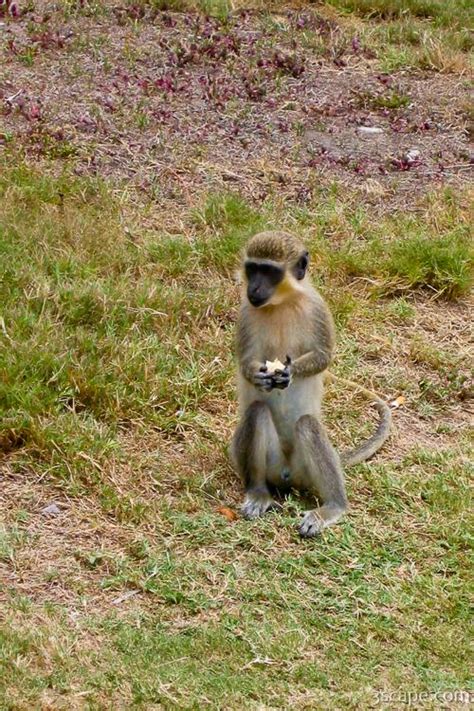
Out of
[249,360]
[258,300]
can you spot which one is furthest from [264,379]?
[258,300]

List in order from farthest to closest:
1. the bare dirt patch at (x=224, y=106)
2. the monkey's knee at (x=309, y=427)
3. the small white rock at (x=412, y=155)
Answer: the small white rock at (x=412, y=155)
the bare dirt patch at (x=224, y=106)
the monkey's knee at (x=309, y=427)

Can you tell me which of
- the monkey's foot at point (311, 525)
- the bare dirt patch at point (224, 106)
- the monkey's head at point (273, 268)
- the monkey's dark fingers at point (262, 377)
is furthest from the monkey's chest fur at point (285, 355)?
the bare dirt patch at point (224, 106)

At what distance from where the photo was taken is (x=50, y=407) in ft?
23.2

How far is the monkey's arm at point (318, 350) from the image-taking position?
263 inches

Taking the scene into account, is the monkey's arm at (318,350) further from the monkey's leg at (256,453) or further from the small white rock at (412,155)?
the small white rock at (412,155)

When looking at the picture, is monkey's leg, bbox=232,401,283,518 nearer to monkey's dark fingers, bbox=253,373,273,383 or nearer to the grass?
the grass

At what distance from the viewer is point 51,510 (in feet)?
21.5

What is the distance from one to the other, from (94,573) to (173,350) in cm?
208

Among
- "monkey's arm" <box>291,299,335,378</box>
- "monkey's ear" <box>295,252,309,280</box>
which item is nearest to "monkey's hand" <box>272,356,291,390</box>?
"monkey's arm" <box>291,299,335,378</box>

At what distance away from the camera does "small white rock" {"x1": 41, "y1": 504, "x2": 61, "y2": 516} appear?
6531 mm

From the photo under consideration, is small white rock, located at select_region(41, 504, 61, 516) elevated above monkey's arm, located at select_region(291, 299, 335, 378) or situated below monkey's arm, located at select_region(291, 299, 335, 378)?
below

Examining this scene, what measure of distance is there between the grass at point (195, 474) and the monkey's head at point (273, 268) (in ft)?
3.40

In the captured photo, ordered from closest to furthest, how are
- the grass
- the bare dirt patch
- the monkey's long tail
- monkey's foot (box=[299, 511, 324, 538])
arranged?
the grass
monkey's foot (box=[299, 511, 324, 538])
the monkey's long tail
the bare dirt patch

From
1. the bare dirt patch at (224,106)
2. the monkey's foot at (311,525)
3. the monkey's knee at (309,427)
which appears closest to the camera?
the monkey's foot at (311,525)
